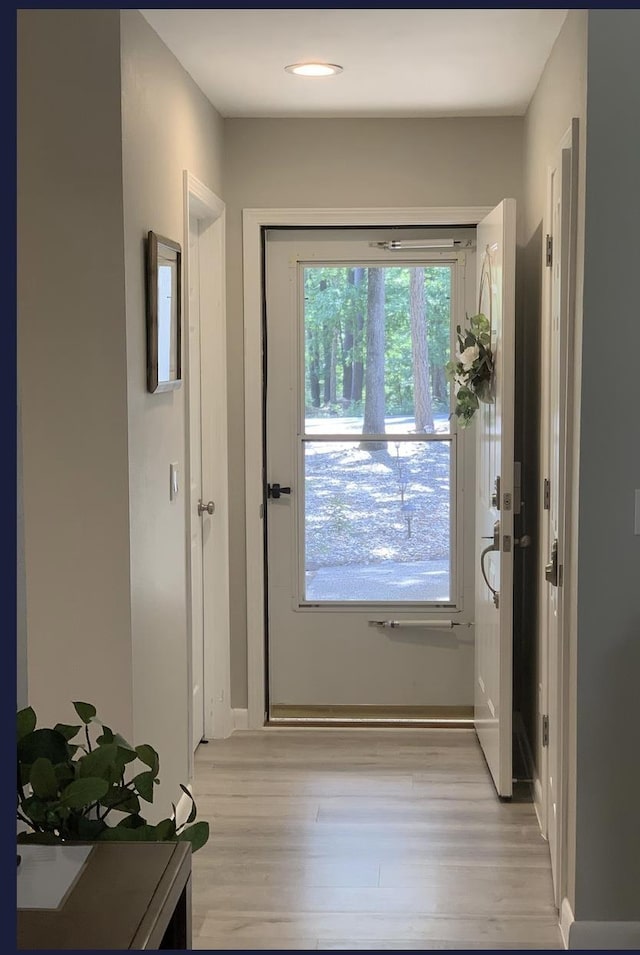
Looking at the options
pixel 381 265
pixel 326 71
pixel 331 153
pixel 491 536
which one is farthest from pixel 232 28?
pixel 491 536

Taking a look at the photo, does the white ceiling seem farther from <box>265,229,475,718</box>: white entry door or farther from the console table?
the console table

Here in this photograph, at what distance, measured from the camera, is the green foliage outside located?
462cm

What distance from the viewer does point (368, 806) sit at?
378cm

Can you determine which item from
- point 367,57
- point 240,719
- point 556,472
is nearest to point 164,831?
point 556,472

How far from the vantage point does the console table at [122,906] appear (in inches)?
48.6

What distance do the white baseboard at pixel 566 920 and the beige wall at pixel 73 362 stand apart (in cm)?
122

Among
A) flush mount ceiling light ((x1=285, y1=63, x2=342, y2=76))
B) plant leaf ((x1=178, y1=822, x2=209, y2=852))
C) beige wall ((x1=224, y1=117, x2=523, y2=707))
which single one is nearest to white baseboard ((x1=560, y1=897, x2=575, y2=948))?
plant leaf ((x1=178, y1=822, x2=209, y2=852))

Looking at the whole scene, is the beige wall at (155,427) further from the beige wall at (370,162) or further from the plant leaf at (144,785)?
the plant leaf at (144,785)

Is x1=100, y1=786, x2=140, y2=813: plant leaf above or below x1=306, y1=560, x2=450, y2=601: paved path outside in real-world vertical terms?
above

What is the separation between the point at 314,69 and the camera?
3.60 metres

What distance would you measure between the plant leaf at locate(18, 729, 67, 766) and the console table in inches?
5.7

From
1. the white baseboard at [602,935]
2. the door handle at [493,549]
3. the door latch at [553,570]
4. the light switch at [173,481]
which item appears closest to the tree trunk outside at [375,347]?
the door handle at [493,549]

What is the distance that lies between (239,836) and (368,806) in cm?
49

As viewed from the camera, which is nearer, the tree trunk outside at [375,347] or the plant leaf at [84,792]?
the plant leaf at [84,792]
